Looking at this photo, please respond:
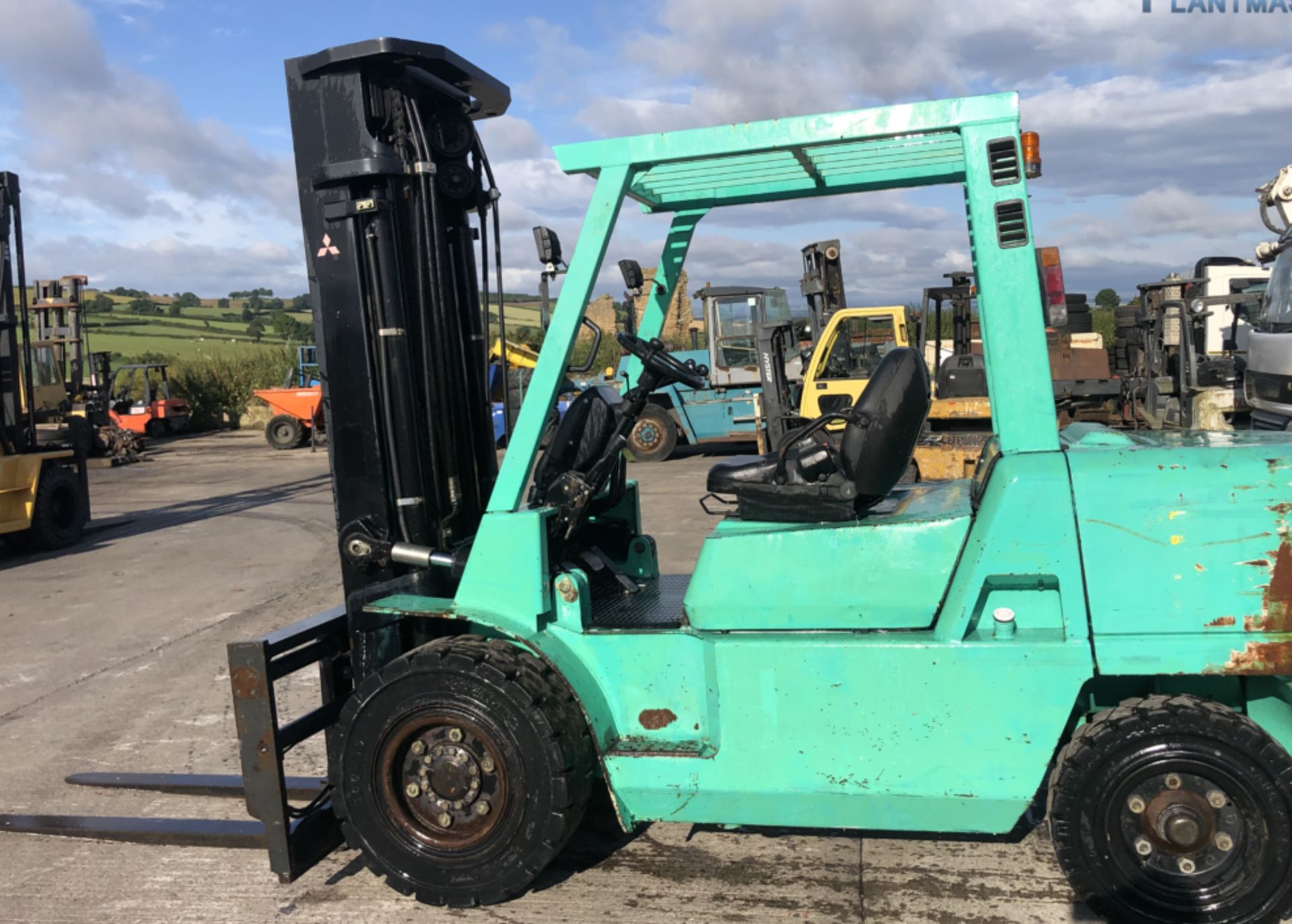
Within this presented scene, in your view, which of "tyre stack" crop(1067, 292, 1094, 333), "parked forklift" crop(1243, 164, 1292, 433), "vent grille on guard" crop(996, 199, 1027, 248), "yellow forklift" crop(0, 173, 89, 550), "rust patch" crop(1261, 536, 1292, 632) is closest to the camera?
"rust patch" crop(1261, 536, 1292, 632)

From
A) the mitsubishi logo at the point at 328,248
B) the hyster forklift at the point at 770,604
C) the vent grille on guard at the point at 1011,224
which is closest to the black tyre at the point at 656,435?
the hyster forklift at the point at 770,604

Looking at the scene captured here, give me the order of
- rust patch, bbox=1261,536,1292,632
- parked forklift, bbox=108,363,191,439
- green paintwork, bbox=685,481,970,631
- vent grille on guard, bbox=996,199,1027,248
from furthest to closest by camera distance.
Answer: parked forklift, bbox=108,363,191,439 < green paintwork, bbox=685,481,970,631 < vent grille on guard, bbox=996,199,1027,248 < rust patch, bbox=1261,536,1292,632

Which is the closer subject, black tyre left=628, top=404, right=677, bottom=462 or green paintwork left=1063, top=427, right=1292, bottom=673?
green paintwork left=1063, top=427, right=1292, bottom=673

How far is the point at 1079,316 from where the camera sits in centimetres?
1606

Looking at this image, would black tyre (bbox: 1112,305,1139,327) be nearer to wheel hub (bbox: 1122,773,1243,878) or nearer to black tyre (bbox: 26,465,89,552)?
wheel hub (bbox: 1122,773,1243,878)

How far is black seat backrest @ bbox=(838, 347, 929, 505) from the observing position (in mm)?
3346

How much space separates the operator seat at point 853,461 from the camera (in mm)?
3332

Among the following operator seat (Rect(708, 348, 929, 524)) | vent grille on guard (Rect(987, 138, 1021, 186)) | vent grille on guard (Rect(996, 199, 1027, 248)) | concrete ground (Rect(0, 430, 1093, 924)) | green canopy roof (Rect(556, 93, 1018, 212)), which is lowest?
concrete ground (Rect(0, 430, 1093, 924))

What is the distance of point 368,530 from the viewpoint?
3.85 metres

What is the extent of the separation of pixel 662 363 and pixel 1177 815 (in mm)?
2220

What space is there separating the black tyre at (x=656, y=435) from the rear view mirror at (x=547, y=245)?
14168mm

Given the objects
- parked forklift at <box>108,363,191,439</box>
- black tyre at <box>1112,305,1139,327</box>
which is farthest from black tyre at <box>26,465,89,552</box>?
black tyre at <box>1112,305,1139,327</box>

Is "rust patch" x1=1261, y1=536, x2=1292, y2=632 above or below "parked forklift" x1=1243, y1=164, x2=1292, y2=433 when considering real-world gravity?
below

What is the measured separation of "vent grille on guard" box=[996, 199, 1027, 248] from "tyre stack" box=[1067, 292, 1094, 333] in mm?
13782
